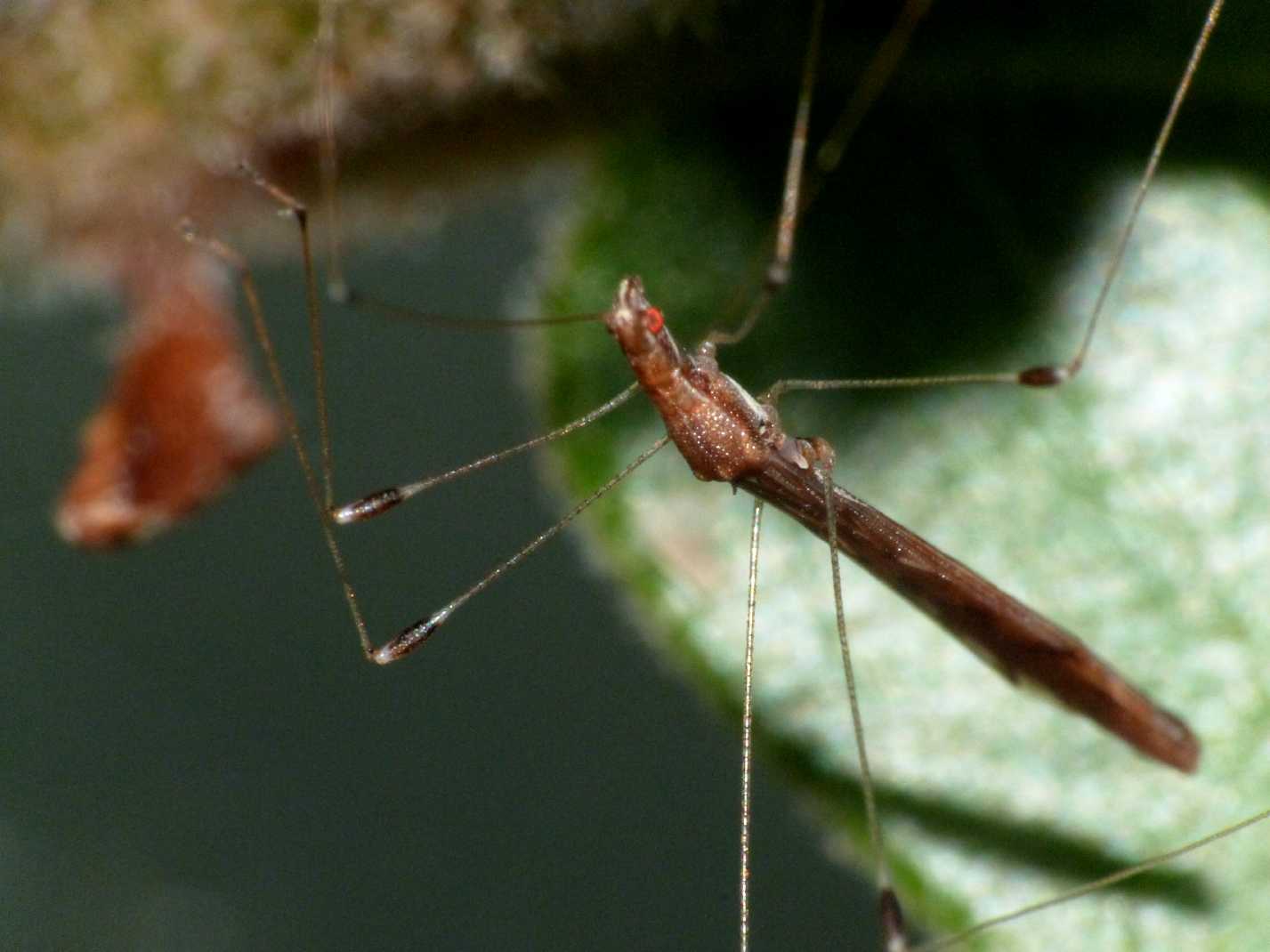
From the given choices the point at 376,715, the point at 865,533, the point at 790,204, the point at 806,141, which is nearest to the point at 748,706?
the point at 865,533

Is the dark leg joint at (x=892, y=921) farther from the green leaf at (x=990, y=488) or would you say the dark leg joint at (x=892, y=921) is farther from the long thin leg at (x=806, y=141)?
the long thin leg at (x=806, y=141)

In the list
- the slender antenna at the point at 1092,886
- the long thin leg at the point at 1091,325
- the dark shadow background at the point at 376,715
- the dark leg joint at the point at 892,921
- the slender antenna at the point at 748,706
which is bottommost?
the slender antenna at the point at 1092,886

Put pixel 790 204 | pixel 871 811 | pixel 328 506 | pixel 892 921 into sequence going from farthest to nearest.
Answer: pixel 328 506 → pixel 790 204 → pixel 892 921 → pixel 871 811

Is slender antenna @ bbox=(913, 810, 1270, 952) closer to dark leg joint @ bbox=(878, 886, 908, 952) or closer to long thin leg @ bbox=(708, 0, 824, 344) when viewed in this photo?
dark leg joint @ bbox=(878, 886, 908, 952)

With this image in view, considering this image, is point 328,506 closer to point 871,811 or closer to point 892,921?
point 871,811

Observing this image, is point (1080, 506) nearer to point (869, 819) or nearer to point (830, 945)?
point (869, 819)

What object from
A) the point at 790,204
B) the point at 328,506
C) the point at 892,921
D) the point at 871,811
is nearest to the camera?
the point at 871,811

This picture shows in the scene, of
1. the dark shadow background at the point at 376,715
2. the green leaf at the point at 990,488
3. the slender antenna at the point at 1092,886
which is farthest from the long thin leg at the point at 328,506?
the dark shadow background at the point at 376,715

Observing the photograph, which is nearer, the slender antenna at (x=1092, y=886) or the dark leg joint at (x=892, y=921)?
the slender antenna at (x=1092, y=886)

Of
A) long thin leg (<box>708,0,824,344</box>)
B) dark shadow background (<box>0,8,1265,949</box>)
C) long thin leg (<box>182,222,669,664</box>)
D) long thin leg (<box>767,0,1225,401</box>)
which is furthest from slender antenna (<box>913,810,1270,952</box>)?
dark shadow background (<box>0,8,1265,949</box>)

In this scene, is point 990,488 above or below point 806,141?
below

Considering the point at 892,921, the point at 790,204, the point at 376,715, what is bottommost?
the point at 892,921
